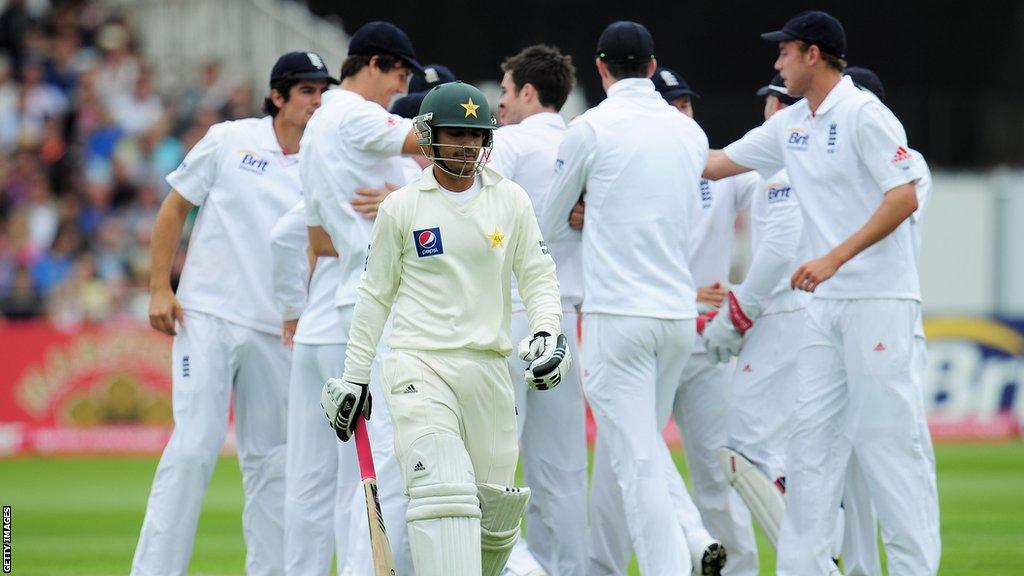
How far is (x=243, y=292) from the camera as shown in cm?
744

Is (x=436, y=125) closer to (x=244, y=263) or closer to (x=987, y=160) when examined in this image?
(x=244, y=263)

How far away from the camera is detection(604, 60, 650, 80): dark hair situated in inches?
277

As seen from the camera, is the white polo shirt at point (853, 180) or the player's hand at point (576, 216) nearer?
the white polo shirt at point (853, 180)

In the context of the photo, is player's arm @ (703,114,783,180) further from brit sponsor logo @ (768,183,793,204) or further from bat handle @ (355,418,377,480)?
bat handle @ (355,418,377,480)

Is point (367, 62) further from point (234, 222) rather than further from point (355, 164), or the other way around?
point (234, 222)

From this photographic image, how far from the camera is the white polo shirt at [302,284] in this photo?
7.03 meters

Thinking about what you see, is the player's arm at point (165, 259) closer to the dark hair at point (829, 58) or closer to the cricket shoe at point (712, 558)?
the cricket shoe at point (712, 558)

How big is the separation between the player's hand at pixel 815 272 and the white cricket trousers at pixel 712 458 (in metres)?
1.49

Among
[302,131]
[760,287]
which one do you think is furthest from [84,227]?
[760,287]

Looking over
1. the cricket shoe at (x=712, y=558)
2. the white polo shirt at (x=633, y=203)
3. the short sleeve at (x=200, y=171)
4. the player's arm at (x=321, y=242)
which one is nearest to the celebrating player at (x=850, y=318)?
the cricket shoe at (x=712, y=558)

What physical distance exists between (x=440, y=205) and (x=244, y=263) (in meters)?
1.90

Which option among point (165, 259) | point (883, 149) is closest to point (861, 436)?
point (883, 149)

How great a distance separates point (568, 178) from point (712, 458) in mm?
1704

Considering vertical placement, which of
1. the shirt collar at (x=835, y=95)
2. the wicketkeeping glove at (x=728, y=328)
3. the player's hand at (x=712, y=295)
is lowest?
the wicketkeeping glove at (x=728, y=328)
